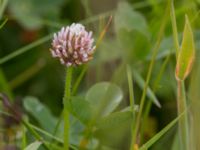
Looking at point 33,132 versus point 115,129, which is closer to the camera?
point 33,132

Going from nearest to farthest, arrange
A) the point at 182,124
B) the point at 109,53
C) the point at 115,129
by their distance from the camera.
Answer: the point at 182,124
the point at 115,129
the point at 109,53

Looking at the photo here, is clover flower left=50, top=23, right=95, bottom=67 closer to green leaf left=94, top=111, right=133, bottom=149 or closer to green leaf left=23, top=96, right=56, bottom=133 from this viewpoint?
green leaf left=94, top=111, right=133, bottom=149

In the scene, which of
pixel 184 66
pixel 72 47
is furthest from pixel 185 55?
pixel 72 47

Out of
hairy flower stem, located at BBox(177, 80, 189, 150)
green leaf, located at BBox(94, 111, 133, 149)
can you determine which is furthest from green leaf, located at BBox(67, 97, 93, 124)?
hairy flower stem, located at BBox(177, 80, 189, 150)

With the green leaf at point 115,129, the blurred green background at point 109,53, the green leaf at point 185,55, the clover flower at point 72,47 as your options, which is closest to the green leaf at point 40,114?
the blurred green background at point 109,53

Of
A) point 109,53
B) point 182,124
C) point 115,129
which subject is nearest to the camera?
point 182,124

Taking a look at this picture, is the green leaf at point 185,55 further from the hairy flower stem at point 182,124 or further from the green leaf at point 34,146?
the green leaf at point 34,146

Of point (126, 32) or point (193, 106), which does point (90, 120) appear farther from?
point (126, 32)

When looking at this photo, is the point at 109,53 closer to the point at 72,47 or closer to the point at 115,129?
the point at 115,129
